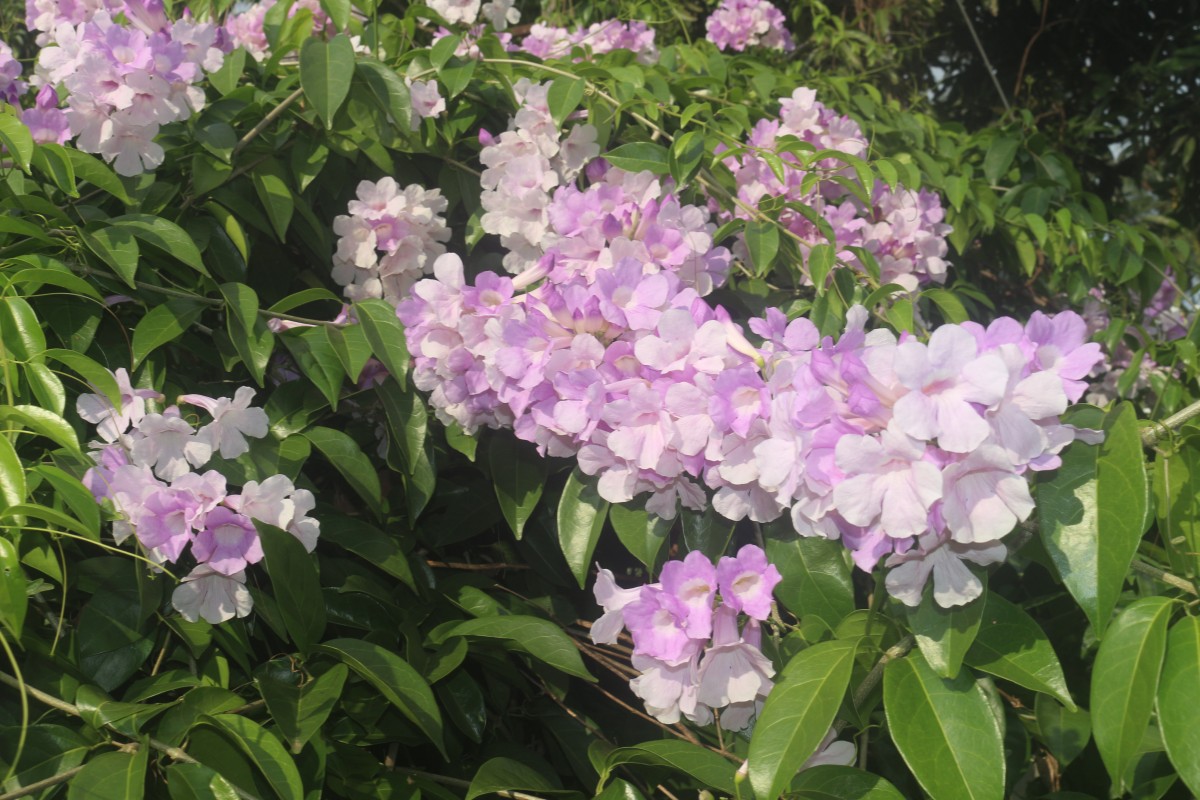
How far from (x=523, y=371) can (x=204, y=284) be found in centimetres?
51

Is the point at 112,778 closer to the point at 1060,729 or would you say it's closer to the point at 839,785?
the point at 839,785

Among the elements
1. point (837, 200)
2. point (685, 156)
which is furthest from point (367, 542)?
point (837, 200)

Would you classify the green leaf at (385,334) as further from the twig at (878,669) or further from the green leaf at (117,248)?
the twig at (878,669)

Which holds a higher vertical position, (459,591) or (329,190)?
(329,190)

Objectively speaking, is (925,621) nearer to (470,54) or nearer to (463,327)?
(463,327)

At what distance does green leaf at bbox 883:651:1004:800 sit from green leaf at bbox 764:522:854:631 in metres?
0.14

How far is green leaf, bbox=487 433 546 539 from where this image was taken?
1.15m

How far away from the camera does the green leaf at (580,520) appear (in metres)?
1.03

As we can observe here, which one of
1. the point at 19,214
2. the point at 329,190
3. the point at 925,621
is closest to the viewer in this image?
the point at 925,621

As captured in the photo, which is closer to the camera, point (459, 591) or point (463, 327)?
point (463, 327)

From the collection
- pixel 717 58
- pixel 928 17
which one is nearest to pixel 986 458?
pixel 717 58

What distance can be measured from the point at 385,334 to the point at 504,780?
19.3 inches

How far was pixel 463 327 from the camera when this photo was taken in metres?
1.03

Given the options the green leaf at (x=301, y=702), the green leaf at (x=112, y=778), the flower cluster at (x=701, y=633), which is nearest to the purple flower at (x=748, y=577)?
the flower cluster at (x=701, y=633)
